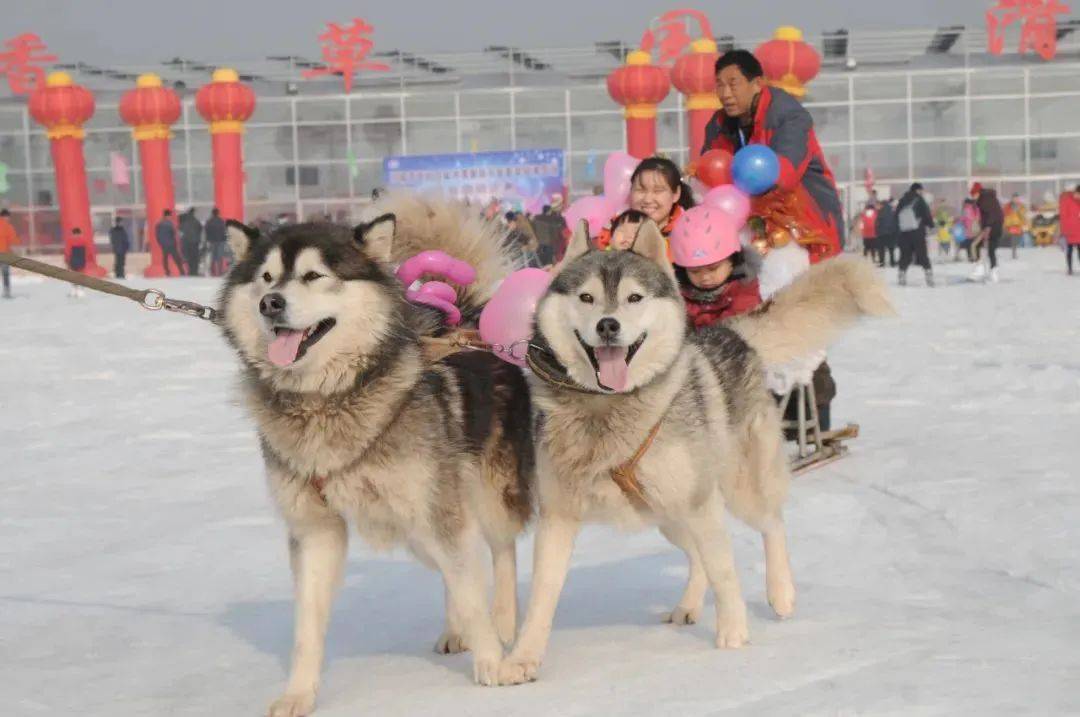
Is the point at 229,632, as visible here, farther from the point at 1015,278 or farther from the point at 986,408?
the point at 1015,278

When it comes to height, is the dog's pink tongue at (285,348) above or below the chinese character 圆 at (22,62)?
below

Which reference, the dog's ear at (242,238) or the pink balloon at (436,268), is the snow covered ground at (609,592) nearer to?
the pink balloon at (436,268)

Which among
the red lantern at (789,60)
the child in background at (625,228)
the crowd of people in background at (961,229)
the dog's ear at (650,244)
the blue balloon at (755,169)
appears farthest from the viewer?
the red lantern at (789,60)

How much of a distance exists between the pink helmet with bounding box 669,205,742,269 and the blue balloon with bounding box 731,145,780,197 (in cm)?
59

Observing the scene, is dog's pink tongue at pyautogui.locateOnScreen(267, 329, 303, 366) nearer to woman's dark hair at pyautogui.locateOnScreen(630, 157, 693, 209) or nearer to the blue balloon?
woman's dark hair at pyautogui.locateOnScreen(630, 157, 693, 209)

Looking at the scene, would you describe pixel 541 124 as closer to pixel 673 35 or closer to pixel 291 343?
pixel 673 35

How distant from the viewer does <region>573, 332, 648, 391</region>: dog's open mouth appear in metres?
3.55

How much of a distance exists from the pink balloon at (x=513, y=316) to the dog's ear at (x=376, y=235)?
1.55ft

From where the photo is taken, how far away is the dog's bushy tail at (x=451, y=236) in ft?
13.9

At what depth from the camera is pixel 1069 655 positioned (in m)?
3.46

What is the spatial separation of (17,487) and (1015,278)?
17945 mm

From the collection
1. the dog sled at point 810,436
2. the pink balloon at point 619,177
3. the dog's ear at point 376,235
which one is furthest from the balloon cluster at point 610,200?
the dog's ear at point 376,235

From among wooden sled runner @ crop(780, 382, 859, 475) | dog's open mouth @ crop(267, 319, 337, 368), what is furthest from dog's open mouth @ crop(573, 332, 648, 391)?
wooden sled runner @ crop(780, 382, 859, 475)

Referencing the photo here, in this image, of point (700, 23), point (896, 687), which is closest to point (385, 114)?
point (700, 23)
